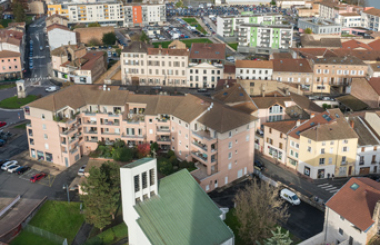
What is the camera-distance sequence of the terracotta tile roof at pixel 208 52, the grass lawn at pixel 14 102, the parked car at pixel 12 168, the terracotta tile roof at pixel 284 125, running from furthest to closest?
the terracotta tile roof at pixel 208 52 < the grass lawn at pixel 14 102 < the terracotta tile roof at pixel 284 125 < the parked car at pixel 12 168

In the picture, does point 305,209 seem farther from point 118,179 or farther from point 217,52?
point 217,52

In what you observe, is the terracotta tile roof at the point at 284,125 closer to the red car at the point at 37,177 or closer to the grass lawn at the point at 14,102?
the red car at the point at 37,177

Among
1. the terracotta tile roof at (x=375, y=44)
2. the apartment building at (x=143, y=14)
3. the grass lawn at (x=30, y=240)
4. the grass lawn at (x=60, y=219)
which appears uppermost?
the apartment building at (x=143, y=14)

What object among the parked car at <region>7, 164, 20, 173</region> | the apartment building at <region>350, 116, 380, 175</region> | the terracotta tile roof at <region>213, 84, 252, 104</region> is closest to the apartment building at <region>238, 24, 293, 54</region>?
the terracotta tile roof at <region>213, 84, 252, 104</region>

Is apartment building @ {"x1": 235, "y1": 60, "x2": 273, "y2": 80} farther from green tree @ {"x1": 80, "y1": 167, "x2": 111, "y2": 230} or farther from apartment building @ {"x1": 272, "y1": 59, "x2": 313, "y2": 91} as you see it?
green tree @ {"x1": 80, "y1": 167, "x2": 111, "y2": 230}

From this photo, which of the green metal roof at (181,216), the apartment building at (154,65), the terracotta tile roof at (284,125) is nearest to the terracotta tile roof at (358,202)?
the green metal roof at (181,216)

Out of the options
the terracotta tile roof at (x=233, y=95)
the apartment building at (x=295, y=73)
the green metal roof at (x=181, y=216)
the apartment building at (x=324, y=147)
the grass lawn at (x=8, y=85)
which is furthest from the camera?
the grass lawn at (x=8, y=85)
